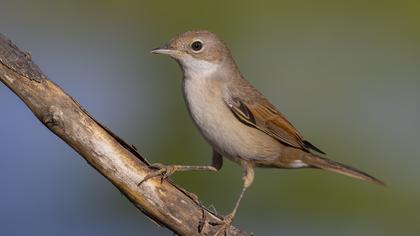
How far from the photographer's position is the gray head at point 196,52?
5.37m

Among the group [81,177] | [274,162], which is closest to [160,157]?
[81,177]

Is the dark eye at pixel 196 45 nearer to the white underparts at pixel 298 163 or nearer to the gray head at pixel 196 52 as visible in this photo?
the gray head at pixel 196 52

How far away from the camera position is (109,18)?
948 centimetres

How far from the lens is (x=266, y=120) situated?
17.8 feet

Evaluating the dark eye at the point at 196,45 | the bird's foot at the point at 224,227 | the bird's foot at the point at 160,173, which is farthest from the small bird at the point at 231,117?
the bird's foot at the point at 160,173

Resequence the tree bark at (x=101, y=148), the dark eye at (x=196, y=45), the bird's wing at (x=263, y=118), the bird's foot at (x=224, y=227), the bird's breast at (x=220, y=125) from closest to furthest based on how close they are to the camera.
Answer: the tree bark at (x=101, y=148) < the bird's foot at (x=224, y=227) < the bird's breast at (x=220, y=125) < the bird's wing at (x=263, y=118) < the dark eye at (x=196, y=45)

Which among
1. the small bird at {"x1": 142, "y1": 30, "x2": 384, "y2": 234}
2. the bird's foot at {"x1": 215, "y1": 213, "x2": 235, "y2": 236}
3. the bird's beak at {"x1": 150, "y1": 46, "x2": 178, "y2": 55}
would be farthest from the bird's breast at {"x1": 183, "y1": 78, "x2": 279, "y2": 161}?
the bird's foot at {"x1": 215, "y1": 213, "x2": 235, "y2": 236}

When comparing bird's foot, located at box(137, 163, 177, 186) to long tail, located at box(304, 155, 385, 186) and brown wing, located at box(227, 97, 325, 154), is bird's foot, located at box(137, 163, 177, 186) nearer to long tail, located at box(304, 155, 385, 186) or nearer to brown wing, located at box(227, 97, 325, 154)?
brown wing, located at box(227, 97, 325, 154)

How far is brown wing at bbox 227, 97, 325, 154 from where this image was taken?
5.30 metres

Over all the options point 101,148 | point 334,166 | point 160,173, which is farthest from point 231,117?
point 101,148

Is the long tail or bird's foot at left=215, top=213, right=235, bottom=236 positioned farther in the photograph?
the long tail

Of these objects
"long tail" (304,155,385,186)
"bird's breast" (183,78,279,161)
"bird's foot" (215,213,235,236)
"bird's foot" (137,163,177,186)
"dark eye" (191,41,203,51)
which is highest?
"dark eye" (191,41,203,51)

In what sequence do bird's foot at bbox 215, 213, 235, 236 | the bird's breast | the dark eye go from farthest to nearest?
the dark eye < the bird's breast < bird's foot at bbox 215, 213, 235, 236

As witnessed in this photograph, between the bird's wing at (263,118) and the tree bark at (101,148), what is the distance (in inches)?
27.6
